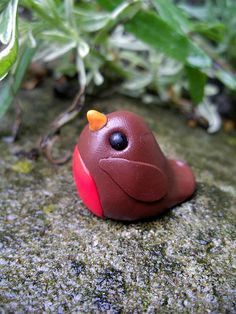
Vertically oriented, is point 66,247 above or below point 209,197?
above

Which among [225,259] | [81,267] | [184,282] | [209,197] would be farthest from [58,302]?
[209,197]

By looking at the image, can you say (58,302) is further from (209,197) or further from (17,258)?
(209,197)

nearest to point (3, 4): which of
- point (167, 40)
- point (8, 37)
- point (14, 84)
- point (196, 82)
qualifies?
point (8, 37)

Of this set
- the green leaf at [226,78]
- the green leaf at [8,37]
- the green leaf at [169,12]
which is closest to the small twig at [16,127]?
the green leaf at [8,37]

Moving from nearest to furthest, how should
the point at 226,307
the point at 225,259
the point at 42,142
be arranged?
1. the point at 226,307
2. the point at 225,259
3. the point at 42,142

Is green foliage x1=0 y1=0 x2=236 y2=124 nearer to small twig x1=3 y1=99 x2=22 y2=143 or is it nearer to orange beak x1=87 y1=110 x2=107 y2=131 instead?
small twig x1=3 y1=99 x2=22 y2=143

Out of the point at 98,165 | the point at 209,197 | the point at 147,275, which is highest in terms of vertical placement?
the point at 98,165
